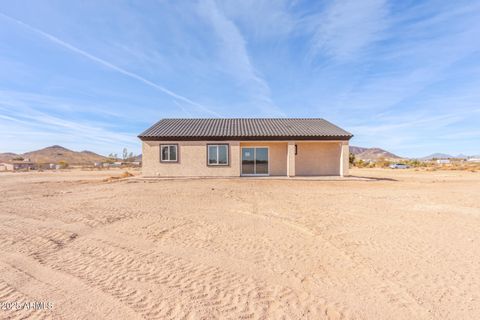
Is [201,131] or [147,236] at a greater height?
[201,131]

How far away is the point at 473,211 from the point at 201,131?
14.7 m

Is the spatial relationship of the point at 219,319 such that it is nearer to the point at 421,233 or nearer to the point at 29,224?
the point at 421,233

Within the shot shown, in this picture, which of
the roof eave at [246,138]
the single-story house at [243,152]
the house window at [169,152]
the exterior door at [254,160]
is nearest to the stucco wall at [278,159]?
the single-story house at [243,152]

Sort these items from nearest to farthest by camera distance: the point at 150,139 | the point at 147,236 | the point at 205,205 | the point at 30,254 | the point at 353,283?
the point at 353,283, the point at 30,254, the point at 147,236, the point at 205,205, the point at 150,139

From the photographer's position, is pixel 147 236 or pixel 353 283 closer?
pixel 353 283

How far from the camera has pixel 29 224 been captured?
20.6ft

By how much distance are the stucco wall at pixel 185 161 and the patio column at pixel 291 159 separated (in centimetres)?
355

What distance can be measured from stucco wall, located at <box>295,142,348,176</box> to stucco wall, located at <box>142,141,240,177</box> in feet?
15.3

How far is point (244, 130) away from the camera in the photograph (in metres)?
18.2

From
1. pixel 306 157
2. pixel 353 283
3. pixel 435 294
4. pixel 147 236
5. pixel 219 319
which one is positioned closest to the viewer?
pixel 219 319

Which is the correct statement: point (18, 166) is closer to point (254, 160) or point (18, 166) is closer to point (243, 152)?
point (243, 152)

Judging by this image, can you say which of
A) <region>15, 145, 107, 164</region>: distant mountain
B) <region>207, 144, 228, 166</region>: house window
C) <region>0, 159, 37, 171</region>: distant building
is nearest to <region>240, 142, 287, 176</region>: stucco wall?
<region>207, 144, 228, 166</region>: house window

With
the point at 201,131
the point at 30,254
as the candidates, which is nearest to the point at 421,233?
the point at 30,254

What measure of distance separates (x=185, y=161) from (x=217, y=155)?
2.24 metres
